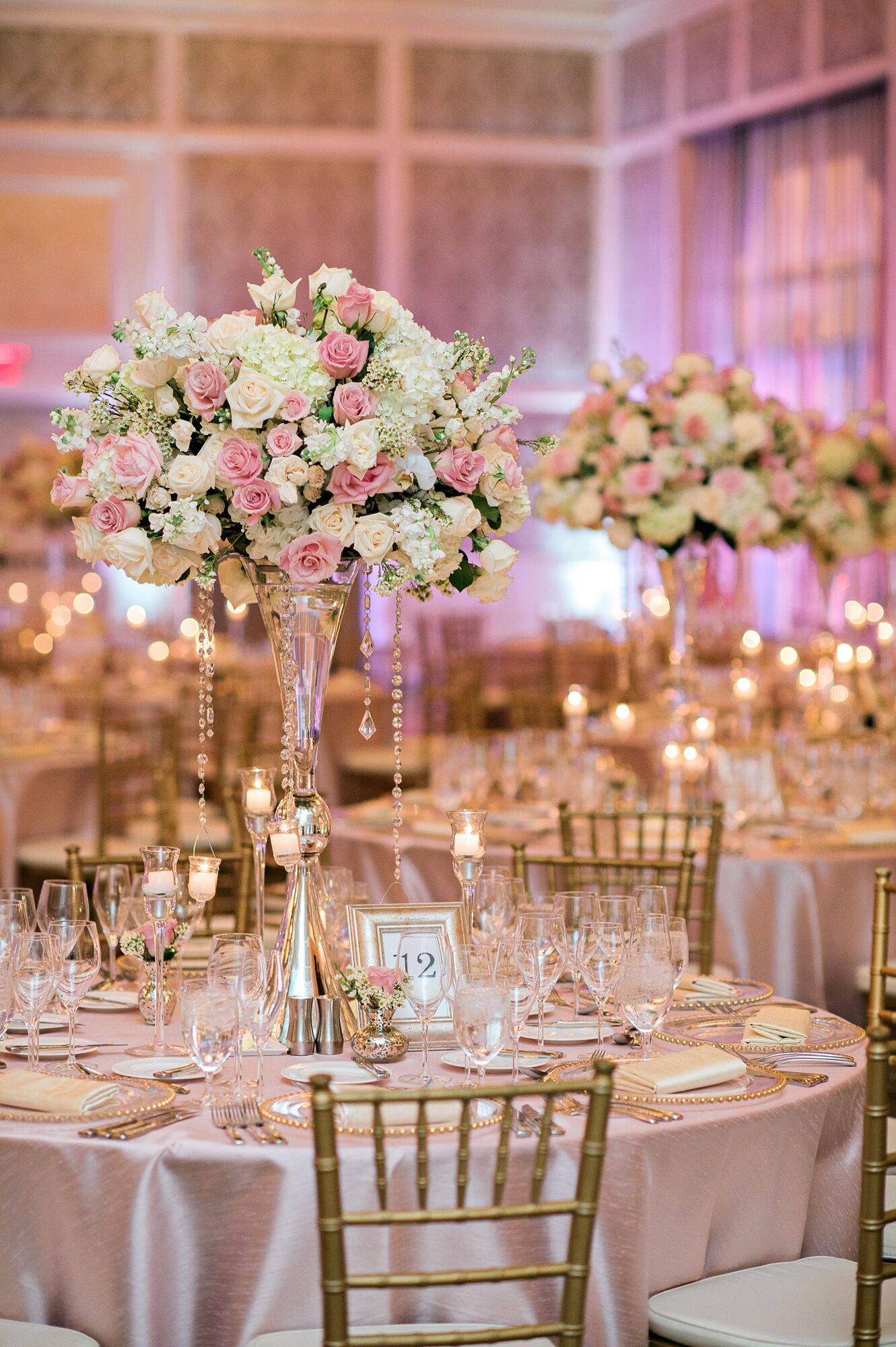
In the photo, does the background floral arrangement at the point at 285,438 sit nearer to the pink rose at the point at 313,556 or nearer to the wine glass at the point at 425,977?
the pink rose at the point at 313,556

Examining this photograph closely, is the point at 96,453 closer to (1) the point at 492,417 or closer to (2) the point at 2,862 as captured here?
(1) the point at 492,417

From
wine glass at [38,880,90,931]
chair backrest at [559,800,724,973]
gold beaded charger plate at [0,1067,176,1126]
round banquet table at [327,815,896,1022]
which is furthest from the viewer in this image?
round banquet table at [327,815,896,1022]

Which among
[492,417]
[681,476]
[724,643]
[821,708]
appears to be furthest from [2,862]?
[724,643]

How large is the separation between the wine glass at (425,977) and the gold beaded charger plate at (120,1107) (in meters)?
0.35

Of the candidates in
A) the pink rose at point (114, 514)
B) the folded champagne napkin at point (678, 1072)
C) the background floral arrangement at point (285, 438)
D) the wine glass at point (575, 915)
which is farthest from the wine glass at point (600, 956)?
the pink rose at point (114, 514)

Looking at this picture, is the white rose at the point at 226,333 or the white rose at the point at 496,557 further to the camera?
the white rose at the point at 496,557

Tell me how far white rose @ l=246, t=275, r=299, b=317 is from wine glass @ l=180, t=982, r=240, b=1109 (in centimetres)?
110

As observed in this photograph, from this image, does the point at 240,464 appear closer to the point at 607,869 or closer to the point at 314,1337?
the point at 314,1337

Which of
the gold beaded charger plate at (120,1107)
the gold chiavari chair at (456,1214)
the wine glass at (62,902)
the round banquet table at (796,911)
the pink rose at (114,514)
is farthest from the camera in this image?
the round banquet table at (796,911)

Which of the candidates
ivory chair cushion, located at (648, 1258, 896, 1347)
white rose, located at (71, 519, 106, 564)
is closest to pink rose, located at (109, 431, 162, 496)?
white rose, located at (71, 519, 106, 564)

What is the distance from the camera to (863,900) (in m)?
4.51

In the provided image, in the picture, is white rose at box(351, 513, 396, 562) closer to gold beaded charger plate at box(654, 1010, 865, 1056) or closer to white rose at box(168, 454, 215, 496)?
white rose at box(168, 454, 215, 496)

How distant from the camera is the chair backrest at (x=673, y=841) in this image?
3.67m

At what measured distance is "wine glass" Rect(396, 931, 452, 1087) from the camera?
7.51ft
